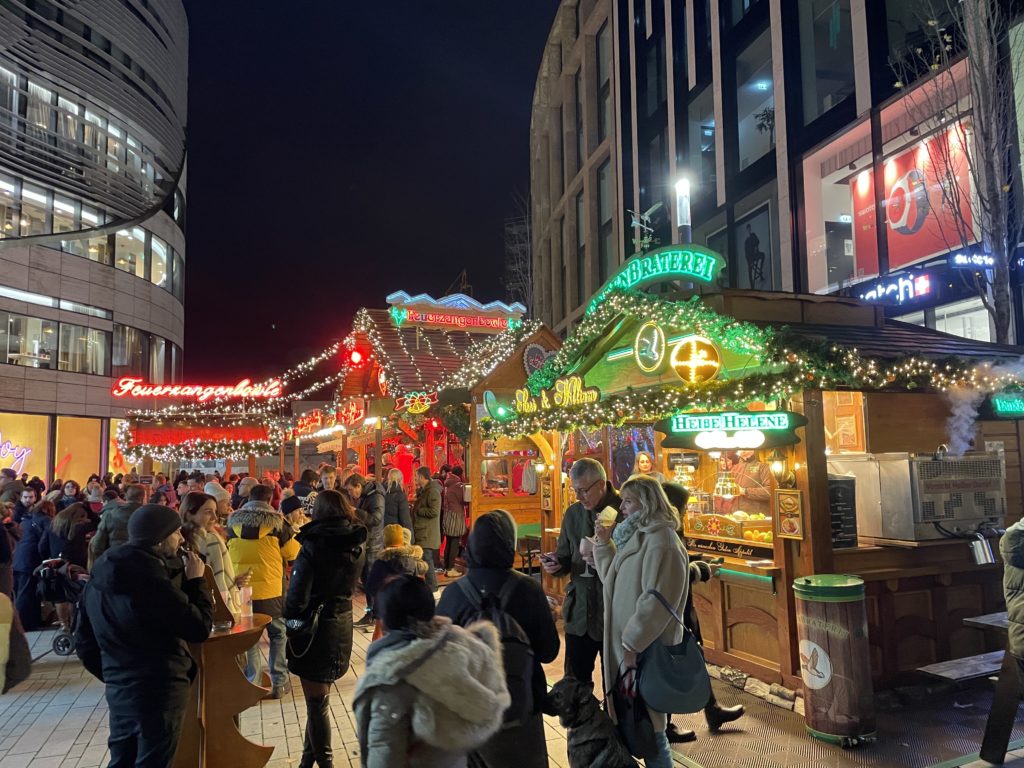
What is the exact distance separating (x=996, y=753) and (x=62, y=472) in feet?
91.9

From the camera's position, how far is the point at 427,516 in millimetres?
10039

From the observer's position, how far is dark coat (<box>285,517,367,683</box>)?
13.4 ft

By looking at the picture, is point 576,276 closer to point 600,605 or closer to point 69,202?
point 69,202

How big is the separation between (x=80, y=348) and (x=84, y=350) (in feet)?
0.55

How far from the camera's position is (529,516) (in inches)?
502

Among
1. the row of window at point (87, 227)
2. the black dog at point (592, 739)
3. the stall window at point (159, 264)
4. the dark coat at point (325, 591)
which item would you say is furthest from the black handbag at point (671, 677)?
the stall window at point (159, 264)

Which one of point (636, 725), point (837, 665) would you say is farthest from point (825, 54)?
point (636, 725)

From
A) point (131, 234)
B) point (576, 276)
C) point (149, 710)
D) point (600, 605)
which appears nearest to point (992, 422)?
point (600, 605)

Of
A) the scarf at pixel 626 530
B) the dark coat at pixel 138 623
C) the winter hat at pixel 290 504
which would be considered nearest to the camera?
the dark coat at pixel 138 623

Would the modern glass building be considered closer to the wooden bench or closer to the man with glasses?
the wooden bench

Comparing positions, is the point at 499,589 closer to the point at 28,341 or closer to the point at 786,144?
the point at 786,144

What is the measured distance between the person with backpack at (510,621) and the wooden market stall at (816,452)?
3190mm

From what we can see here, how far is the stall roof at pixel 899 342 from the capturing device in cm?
613

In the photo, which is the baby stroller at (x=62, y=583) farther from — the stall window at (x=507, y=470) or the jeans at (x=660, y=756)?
the stall window at (x=507, y=470)
